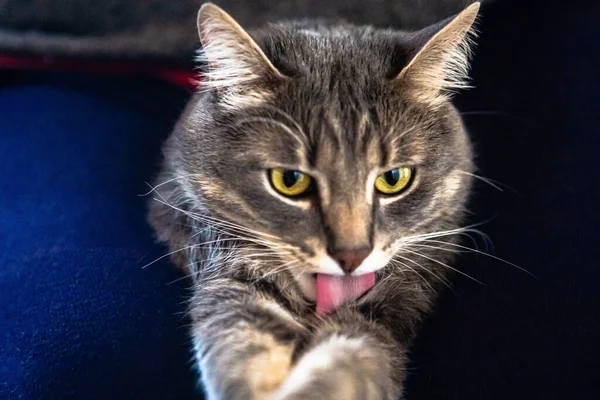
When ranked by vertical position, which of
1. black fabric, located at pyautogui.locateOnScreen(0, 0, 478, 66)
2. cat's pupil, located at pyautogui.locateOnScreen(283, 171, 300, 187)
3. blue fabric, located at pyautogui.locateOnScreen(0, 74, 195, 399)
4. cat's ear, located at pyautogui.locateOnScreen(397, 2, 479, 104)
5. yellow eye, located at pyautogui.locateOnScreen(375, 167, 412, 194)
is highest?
cat's ear, located at pyautogui.locateOnScreen(397, 2, 479, 104)

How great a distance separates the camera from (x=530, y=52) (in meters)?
1.73

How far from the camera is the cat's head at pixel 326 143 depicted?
44.7 inches

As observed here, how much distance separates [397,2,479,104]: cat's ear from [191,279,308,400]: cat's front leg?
0.50m

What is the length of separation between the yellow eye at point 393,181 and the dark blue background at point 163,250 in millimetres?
252

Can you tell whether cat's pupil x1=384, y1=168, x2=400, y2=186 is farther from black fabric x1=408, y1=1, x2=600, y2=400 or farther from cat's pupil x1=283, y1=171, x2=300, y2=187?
black fabric x1=408, y1=1, x2=600, y2=400

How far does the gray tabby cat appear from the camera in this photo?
1.10 m

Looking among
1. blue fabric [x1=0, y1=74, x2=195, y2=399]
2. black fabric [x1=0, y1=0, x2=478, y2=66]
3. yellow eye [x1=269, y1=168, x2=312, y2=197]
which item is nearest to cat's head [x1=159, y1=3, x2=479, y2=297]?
yellow eye [x1=269, y1=168, x2=312, y2=197]

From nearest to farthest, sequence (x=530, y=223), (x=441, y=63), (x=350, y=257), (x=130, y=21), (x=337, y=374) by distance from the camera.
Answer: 1. (x=337, y=374)
2. (x=350, y=257)
3. (x=441, y=63)
4. (x=530, y=223)
5. (x=130, y=21)

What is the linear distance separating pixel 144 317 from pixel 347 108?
57 centimetres

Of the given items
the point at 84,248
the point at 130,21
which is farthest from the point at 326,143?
the point at 130,21

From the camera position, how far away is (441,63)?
48.6 inches

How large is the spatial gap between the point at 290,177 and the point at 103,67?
107 cm

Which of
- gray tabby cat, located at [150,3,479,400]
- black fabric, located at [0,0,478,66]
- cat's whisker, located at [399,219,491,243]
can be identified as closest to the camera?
gray tabby cat, located at [150,3,479,400]

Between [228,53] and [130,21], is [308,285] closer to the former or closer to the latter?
[228,53]
